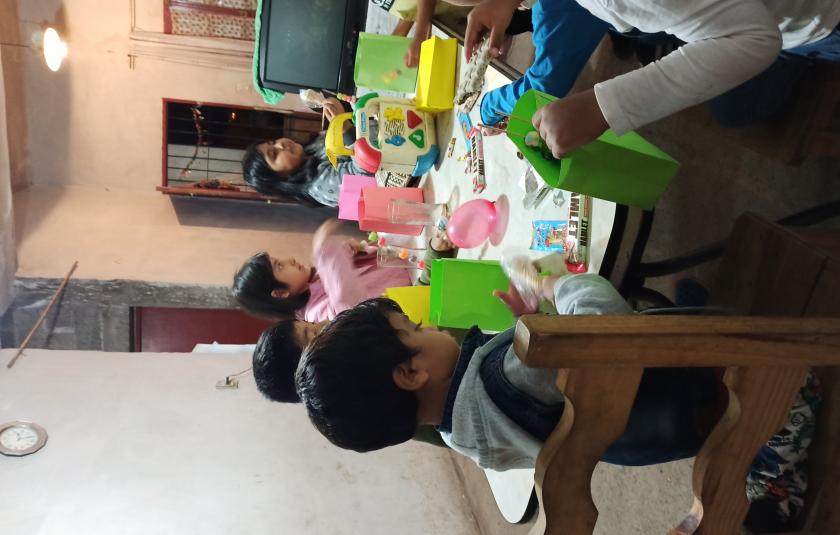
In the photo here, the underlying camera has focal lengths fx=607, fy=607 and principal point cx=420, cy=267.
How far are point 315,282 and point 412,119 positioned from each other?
723 mm

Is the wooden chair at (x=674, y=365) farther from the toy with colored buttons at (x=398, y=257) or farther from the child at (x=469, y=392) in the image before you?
the toy with colored buttons at (x=398, y=257)

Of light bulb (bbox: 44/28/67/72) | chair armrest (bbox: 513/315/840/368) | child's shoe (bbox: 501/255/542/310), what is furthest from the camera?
light bulb (bbox: 44/28/67/72)

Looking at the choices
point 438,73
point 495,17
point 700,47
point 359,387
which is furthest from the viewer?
point 438,73

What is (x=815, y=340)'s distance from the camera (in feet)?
2.16

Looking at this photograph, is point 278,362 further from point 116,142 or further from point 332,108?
point 116,142

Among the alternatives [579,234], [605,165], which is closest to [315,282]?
[579,234]

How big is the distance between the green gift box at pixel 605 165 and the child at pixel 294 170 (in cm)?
173

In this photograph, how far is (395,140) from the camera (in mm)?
2143

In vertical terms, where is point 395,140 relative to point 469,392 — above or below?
above

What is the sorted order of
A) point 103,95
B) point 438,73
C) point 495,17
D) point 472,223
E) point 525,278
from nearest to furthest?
point 525,278 → point 495,17 → point 472,223 → point 438,73 → point 103,95

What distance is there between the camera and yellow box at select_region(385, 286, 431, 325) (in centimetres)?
180

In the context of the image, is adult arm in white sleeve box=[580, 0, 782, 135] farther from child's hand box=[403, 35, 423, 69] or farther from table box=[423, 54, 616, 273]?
child's hand box=[403, 35, 423, 69]

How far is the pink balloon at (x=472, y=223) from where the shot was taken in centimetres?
172

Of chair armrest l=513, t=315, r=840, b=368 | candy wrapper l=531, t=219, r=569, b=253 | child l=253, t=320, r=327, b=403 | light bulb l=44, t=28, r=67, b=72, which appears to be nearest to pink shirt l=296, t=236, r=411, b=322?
child l=253, t=320, r=327, b=403
